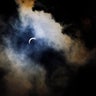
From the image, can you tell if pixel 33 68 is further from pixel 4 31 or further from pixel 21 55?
pixel 4 31

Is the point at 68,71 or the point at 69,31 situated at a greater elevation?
the point at 69,31

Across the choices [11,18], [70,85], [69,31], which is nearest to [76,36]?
[69,31]

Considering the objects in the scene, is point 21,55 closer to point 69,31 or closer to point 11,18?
point 11,18

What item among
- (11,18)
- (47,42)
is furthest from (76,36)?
(11,18)

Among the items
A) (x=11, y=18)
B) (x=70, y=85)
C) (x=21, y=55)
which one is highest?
(x=11, y=18)

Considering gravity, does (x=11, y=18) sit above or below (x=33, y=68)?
above

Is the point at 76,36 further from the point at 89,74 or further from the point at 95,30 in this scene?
the point at 89,74

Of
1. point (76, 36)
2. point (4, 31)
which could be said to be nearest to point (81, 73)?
point (76, 36)

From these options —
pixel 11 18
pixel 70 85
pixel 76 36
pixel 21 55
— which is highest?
pixel 11 18
